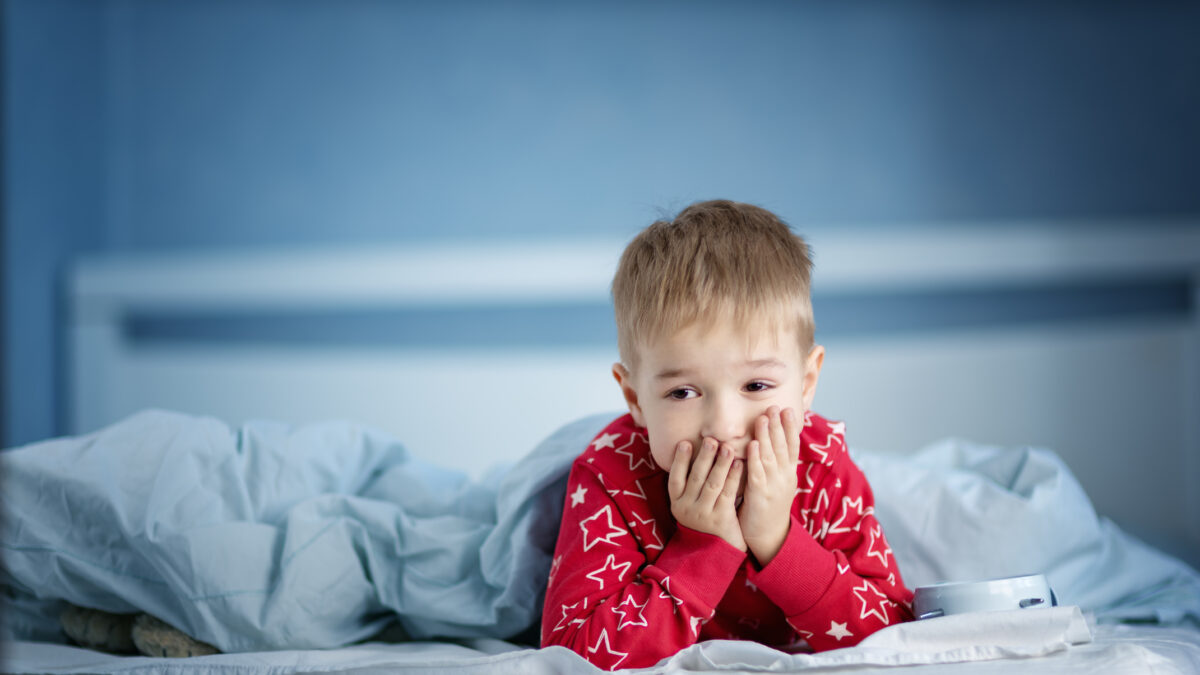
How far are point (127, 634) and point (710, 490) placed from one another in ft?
2.17

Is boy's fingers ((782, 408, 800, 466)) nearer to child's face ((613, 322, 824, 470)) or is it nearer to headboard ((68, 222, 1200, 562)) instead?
child's face ((613, 322, 824, 470))

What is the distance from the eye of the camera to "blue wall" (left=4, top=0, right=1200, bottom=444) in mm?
2123

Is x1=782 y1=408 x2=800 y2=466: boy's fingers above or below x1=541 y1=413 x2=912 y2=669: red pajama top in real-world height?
above

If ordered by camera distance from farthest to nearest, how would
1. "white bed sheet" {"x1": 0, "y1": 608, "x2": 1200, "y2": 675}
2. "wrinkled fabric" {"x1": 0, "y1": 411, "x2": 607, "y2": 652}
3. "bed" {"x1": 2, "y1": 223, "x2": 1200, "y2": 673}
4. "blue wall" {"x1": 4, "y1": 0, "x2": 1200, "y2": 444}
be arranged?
"blue wall" {"x1": 4, "y1": 0, "x2": 1200, "y2": 444}
"bed" {"x1": 2, "y1": 223, "x2": 1200, "y2": 673}
"wrinkled fabric" {"x1": 0, "y1": 411, "x2": 607, "y2": 652}
"white bed sheet" {"x1": 0, "y1": 608, "x2": 1200, "y2": 675}

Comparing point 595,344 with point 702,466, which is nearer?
point 702,466

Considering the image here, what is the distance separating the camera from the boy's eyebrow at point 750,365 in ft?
2.74

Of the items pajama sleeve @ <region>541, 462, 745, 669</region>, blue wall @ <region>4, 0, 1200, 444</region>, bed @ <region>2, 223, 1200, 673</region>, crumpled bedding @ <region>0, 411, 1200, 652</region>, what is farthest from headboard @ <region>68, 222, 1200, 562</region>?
pajama sleeve @ <region>541, 462, 745, 669</region>

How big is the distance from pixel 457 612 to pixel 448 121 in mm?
1444

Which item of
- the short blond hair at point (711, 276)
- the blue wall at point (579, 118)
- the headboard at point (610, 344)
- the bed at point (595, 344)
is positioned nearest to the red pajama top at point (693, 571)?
the short blond hair at point (711, 276)

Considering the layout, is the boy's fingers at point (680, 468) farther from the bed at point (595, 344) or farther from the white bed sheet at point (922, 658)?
the bed at point (595, 344)

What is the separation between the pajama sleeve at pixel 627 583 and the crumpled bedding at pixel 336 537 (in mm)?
128

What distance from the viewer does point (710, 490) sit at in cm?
81

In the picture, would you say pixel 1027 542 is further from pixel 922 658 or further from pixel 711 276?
pixel 711 276

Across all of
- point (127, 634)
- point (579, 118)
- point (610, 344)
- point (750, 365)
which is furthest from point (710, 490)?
point (579, 118)
